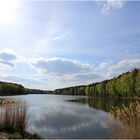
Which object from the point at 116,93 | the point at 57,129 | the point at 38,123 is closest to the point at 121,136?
the point at 57,129

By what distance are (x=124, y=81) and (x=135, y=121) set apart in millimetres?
60882

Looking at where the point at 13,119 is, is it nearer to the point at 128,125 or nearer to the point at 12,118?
the point at 12,118

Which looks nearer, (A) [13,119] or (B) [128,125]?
(B) [128,125]

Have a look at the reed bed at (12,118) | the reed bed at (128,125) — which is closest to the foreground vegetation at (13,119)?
the reed bed at (12,118)

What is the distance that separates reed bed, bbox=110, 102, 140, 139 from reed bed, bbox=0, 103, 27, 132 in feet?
14.8

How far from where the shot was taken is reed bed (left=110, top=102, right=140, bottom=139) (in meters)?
8.80

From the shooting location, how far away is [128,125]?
935 centimetres

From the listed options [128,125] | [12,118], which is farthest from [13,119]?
[128,125]

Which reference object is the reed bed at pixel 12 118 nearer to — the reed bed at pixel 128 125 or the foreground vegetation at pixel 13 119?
the foreground vegetation at pixel 13 119

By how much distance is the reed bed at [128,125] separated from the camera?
28.9 ft

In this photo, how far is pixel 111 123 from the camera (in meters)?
10.6

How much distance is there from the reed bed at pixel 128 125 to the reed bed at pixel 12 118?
452 cm

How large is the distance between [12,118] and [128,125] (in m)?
5.52

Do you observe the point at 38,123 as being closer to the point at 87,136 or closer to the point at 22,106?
the point at 87,136
